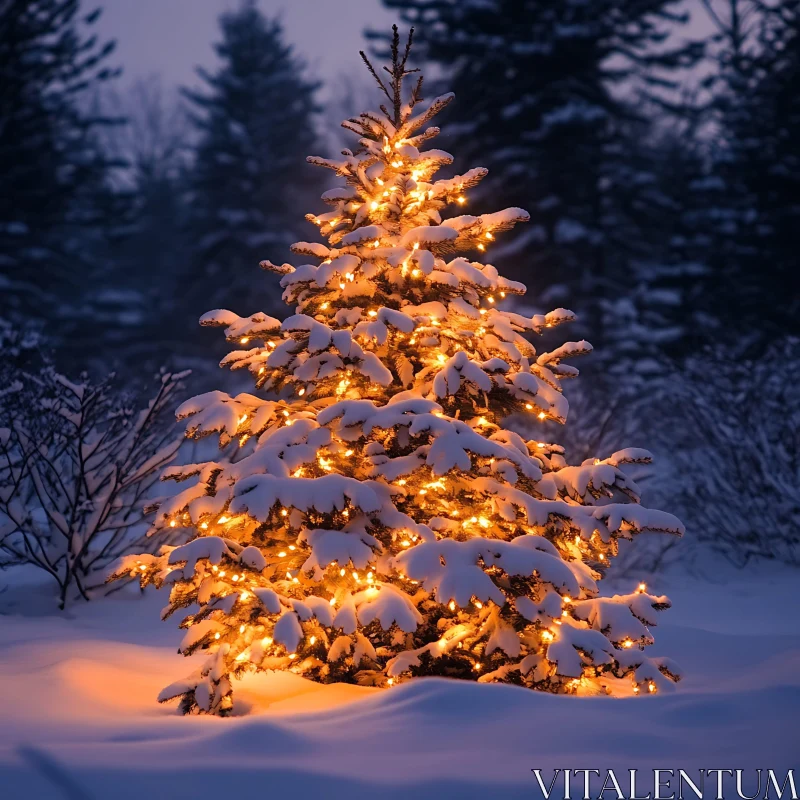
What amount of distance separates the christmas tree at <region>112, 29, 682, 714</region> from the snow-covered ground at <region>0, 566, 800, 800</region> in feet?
1.00

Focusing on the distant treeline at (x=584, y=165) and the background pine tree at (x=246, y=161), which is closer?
the distant treeline at (x=584, y=165)

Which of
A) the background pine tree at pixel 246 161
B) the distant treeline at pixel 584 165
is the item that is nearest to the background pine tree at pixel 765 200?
the distant treeline at pixel 584 165

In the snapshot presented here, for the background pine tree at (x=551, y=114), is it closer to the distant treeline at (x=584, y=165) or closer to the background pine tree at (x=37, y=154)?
the distant treeline at (x=584, y=165)

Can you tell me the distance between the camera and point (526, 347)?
5266 millimetres

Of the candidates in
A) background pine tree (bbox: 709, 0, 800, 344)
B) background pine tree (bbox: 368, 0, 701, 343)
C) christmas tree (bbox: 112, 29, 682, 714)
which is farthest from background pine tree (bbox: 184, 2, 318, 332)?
christmas tree (bbox: 112, 29, 682, 714)

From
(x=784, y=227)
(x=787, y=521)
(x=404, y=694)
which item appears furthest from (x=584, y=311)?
(x=404, y=694)

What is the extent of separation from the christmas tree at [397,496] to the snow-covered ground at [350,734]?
0.31 m

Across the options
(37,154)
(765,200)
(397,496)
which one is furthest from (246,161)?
(397,496)

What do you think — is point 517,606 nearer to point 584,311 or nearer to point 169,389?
point 169,389

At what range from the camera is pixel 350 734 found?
385cm

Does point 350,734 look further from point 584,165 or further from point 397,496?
point 584,165

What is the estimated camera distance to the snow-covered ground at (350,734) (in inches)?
129

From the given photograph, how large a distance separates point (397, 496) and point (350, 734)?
1.39m

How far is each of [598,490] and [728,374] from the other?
675cm
